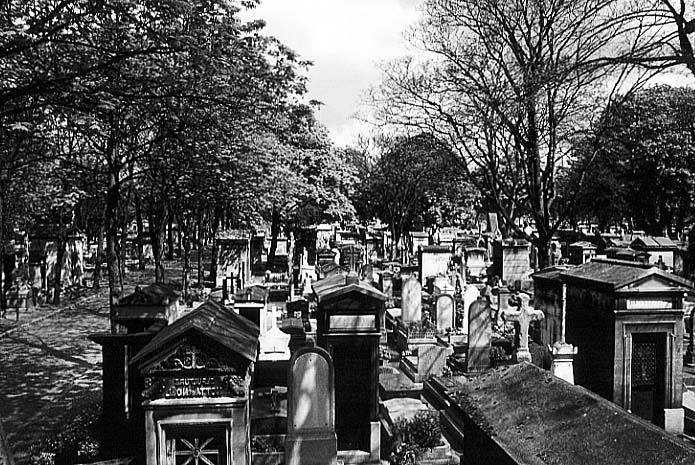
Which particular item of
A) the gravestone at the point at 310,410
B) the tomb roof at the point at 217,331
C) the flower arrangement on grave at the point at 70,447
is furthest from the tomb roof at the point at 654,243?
the flower arrangement on grave at the point at 70,447

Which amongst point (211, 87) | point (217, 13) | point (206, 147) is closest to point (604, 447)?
point (217, 13)

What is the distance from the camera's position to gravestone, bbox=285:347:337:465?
709 cm

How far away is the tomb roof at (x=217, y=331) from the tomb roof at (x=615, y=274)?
5.62 meters

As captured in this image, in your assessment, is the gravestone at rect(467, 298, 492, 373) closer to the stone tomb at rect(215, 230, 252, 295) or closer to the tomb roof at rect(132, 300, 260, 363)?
the tomb roof at rect(132, 300, 260, 363)

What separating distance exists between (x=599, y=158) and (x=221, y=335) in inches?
1449

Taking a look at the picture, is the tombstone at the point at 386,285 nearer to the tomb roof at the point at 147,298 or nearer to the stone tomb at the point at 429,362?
the stone tomb at the point at 429,362

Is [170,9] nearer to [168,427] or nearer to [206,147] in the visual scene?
[168,427]

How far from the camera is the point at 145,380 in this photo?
6.12m

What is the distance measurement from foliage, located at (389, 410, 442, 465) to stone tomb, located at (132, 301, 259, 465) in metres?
2.75

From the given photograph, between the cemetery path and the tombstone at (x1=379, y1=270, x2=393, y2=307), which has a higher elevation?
the tombstone at (x1=379, y1=270, x2=393, y2=307)

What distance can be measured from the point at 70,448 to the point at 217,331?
3391 mm

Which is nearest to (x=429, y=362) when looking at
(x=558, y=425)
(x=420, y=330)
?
(x=420, y=330)

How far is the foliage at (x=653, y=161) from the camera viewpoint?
35.6 m

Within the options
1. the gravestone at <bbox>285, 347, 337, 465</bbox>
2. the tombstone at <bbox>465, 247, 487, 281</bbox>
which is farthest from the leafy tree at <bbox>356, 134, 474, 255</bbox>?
the gravestone at <bbox>285, 347, 337, 465</bbox>
